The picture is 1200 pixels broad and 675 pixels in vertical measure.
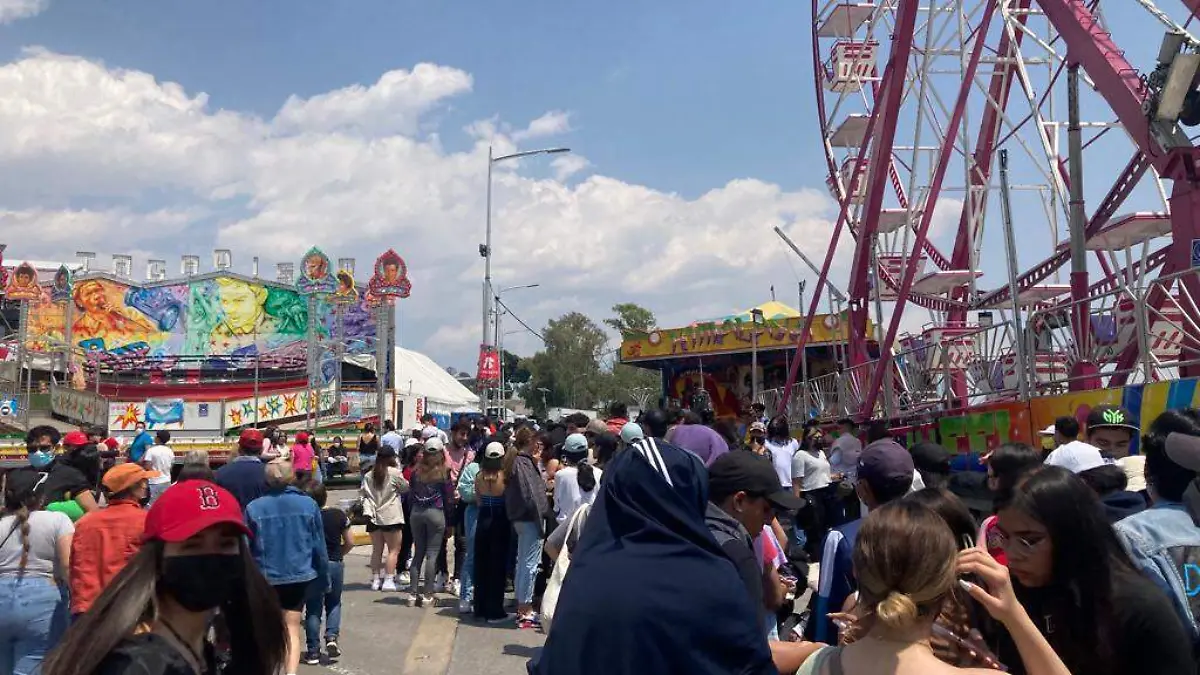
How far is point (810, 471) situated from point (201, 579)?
8.71 meters

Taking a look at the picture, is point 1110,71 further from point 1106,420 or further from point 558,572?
point 558,572

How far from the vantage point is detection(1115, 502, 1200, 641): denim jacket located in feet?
8.64

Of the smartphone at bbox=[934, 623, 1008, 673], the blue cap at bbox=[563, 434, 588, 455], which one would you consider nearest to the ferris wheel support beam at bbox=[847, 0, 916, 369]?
the blue cap at bbox=[563, 434, 588, 455]

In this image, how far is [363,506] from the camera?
9.17m

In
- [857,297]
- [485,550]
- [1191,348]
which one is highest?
[857,297]

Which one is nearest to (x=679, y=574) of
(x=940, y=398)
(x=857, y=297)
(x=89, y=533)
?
(x=89, y=533)

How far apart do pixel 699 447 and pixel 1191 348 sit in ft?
16.6

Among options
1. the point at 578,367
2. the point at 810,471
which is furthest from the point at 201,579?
the point at 578,367

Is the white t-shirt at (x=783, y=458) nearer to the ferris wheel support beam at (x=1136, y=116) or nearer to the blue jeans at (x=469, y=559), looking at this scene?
the blue jeans at (x=469, y=559)

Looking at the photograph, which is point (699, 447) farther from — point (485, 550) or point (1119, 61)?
point (1119, 61)

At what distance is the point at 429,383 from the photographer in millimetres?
59344

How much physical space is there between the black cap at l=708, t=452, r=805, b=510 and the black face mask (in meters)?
1.76

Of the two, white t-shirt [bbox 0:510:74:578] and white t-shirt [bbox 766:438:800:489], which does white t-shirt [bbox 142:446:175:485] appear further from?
white t-shirt [bbox 0:510:74:578]

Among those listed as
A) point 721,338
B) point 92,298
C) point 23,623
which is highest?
point 92,298
